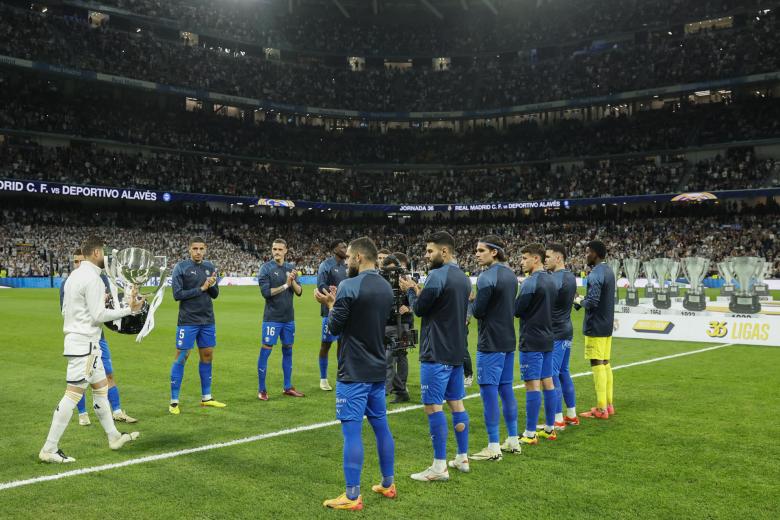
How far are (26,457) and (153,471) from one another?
5.56 ft

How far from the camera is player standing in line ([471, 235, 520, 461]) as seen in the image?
7.59m

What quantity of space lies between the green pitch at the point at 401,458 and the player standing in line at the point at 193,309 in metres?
0.69

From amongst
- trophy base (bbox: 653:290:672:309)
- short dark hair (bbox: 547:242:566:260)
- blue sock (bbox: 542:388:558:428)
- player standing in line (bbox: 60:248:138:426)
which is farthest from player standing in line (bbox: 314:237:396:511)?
trophy base (bbox: 653:290:672:309)

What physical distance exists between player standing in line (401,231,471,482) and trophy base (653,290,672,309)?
1560 centimetres

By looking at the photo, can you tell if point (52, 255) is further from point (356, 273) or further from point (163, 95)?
point (356, 273)

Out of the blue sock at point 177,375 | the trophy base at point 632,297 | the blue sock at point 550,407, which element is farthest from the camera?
the trophy base at point 632,297

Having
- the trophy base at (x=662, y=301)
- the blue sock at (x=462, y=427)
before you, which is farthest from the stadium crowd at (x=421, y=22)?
the blue sock at (x=462, y=427)

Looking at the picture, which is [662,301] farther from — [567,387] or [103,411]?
[103,411]

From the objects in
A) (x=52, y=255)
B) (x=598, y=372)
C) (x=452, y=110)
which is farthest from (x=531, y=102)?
(x=598, y=372)

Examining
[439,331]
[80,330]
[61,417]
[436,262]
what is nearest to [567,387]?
[439,331]

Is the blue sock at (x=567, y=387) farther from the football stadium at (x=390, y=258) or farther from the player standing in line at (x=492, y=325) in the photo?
the player standing in line at (x=492, y=325)

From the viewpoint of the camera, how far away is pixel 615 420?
31.5ft

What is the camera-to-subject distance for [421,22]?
2968 inches

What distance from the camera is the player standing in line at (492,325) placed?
7.59m
